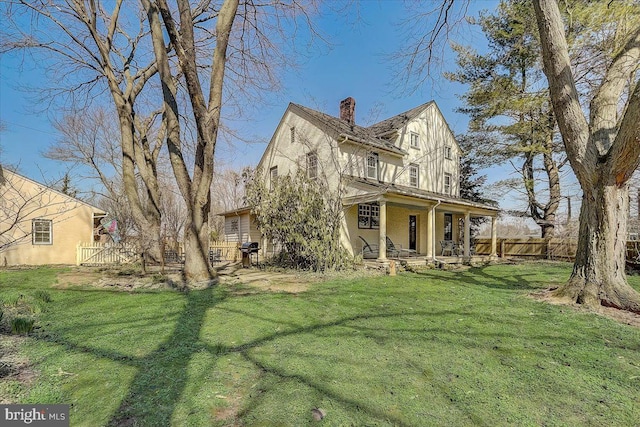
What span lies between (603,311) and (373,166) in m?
10.4

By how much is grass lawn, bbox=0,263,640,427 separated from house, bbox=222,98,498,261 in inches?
266

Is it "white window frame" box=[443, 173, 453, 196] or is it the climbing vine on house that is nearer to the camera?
the climbing vine on house

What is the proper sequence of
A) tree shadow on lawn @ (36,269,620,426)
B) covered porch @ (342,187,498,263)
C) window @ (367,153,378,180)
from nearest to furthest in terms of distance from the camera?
tree shadow on lawn @ (36,269,620,426)
covered porch @ (342,187,498,263)
window @ (367,153,378,180)

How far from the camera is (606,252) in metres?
5.88

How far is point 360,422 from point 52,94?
673 inches

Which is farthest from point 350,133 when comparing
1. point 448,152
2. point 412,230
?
point 448,152

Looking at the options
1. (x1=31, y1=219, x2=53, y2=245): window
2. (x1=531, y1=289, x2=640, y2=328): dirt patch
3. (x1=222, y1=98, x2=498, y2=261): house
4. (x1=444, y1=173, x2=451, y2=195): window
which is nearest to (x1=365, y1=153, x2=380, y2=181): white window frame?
(x1=222, y1=98, x2=498, y2=261): house

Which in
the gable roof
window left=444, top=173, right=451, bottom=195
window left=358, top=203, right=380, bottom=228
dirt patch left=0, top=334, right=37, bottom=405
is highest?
the gable roof

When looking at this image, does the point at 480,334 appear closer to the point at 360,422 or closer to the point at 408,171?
the point at 360,422

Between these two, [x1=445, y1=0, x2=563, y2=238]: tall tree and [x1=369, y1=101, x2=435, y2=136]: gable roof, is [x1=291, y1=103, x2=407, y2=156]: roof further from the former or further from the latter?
[x1=445, y1=0, x2=563, y2=238]: tall tree

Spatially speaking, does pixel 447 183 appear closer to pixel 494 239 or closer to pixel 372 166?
pixel 494 239

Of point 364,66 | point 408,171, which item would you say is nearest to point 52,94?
point 364,66

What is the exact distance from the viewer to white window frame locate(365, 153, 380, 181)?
14562mm

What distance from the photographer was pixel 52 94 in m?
12.8
